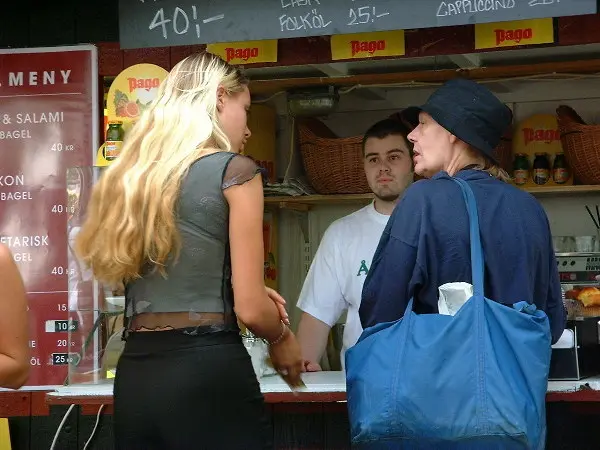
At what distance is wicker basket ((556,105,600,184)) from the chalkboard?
153 cm

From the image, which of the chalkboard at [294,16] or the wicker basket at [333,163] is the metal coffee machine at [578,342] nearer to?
the chalkboard at [294,16]

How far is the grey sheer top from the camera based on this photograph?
9.30 feet

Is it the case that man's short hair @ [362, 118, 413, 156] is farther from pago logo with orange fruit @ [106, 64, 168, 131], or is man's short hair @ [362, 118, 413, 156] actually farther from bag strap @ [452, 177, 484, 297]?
bag strap @ [452, 177, 484, 297]

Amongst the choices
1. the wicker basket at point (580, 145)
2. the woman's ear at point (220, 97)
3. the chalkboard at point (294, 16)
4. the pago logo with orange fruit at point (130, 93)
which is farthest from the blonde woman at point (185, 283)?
the wicker basket at point (580, 145)

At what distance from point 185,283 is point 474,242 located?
0.85m

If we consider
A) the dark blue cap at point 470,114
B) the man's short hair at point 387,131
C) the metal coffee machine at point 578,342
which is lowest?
the metal coffee machine at point 578,342

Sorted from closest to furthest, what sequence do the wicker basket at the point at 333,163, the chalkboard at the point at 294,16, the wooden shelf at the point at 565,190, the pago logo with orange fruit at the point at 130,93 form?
the chalkboard at the point at 294,16, the pago logo with orange fruit at the point at 130,93, the wooden shelf at the point at 565,190, the wicker basket at the point at 333,163

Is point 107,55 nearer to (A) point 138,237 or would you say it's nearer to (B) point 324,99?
(B) point 324,99

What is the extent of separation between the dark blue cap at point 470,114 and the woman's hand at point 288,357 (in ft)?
3.14

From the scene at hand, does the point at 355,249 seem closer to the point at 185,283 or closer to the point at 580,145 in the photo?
the point at 580,145

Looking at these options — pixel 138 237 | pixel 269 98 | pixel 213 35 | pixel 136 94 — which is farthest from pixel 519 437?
pixel 269 98

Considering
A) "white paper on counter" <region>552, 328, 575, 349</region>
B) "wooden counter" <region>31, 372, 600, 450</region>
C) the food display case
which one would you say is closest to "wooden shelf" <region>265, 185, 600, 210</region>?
the food display case

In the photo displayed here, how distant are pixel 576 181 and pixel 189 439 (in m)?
4.15

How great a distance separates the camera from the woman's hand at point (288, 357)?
301cm
